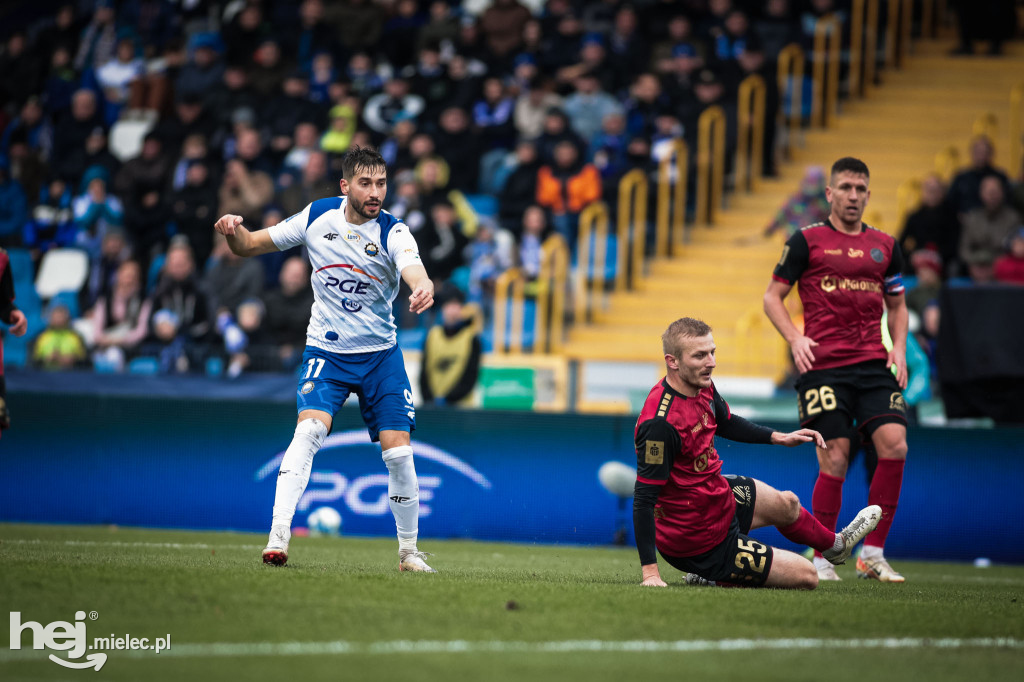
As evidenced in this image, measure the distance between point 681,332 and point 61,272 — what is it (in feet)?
46.5

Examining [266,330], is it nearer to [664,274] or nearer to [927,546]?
[664,274]

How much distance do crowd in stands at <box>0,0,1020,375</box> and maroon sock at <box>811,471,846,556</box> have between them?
24.4 ft

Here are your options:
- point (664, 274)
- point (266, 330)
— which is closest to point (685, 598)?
point (266, 330)

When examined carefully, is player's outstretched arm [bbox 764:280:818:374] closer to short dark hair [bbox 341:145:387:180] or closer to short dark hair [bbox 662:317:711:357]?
short dark hair [bbox 662:317:711:357]

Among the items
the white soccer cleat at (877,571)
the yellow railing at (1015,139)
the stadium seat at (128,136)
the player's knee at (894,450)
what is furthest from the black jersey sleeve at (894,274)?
the stadium seat at (128,136)

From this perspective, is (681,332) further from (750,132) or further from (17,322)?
(750,132)

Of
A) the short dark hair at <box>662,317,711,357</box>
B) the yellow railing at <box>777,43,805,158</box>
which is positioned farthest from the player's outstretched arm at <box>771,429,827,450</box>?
the yellow railing at <box>777,43,805,158</box>

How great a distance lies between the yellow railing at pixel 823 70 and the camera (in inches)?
731

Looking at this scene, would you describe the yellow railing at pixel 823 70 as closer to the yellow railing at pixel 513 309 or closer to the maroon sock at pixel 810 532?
the yellow railing at pixel 513 309

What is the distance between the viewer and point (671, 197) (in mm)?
18500

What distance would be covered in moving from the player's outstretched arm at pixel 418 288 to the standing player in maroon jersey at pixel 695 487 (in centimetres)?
120

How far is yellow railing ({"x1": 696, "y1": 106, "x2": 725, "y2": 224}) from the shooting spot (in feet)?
57.6

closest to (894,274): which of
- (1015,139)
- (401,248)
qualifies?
(401,248)

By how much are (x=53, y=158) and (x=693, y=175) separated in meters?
10.7
